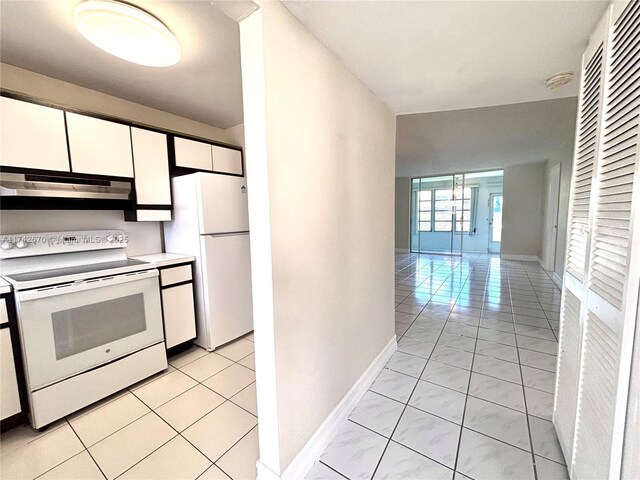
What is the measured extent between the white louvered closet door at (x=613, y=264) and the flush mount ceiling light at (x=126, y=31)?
74.0 inches

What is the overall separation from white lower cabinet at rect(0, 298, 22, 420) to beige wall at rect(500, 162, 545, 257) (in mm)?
8502

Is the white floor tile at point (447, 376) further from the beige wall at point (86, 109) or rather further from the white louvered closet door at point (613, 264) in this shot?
the beige wall at point (86, 109)

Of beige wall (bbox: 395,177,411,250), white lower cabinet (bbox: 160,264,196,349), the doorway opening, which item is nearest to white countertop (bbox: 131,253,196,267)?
white lower cabinet (bbox: 160,264,196,349)

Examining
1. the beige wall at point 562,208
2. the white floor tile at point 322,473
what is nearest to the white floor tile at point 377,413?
the white floor tile at point 322,473

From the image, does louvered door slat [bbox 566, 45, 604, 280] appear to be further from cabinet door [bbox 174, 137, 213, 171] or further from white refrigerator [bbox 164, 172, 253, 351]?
cabinet door [bbox 174, 137, 213, 171]

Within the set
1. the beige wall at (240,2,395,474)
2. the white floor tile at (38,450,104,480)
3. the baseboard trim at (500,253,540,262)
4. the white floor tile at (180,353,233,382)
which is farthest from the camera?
the baseboard trim at (500,253,540,262)

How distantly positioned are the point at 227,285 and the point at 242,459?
1485 millimetres

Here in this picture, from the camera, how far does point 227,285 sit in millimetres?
2615

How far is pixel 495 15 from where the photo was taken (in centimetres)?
116

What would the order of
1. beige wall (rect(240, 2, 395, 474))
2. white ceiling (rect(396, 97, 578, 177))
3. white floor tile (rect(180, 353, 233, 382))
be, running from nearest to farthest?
beige wall (rect(240, 2, 395, 474))
white floor tile (rect(180, 353, 233, 382))
white ceiling (rect(396, 97, 578, 177))

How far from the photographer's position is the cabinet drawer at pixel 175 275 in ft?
7.45

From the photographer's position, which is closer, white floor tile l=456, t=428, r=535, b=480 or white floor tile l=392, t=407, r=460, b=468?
white floor tile l=456, t=428, r=535, b=480

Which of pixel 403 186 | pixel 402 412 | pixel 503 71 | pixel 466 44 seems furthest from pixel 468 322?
pixel 403 186

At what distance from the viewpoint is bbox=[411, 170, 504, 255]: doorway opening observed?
26.2 feet
